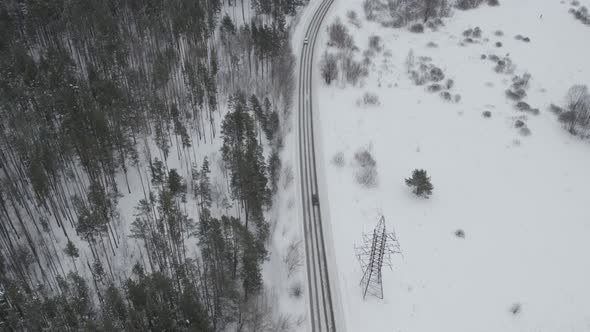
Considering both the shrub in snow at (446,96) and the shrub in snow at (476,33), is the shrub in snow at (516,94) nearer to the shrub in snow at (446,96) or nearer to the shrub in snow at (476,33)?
the shrub in snow at (446,96)

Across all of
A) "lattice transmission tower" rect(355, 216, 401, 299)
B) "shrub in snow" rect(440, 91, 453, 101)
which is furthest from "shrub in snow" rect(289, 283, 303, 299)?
"shrub in snow" rect(440, 91, 453, 101)

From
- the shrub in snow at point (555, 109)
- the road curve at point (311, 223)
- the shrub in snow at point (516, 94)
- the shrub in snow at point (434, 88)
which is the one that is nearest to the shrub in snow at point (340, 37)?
the road curve at point (311, 223)

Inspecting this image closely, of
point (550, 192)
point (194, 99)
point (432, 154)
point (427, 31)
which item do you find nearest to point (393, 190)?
point (432, 154)

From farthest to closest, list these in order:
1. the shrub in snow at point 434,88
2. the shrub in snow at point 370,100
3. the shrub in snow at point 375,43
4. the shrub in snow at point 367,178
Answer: the shrub in snow at point 375,43, the shrub in snow at point 434,88, the shrub in snow at point 370,100, the shrub in snow at point 367,178

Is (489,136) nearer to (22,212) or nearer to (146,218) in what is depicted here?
(146,218)

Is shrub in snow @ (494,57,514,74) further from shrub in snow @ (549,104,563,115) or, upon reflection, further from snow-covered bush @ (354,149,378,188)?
snow-covered bush @ (354,149,378,188)

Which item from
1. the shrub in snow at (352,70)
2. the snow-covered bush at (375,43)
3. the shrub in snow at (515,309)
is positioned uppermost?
the snow-covered bush at (375,43)
